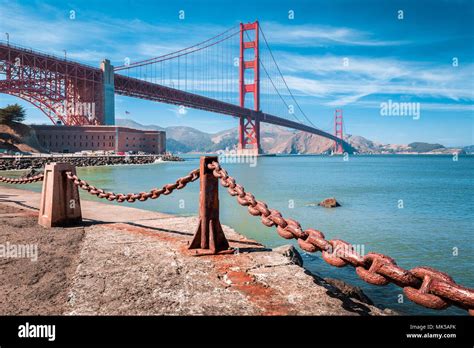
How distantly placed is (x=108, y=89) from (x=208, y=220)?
55782 mm

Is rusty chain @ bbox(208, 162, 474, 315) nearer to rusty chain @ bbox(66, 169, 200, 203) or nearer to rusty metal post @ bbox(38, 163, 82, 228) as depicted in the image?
rusty chain @ bbox(66, 169, 200, 203)

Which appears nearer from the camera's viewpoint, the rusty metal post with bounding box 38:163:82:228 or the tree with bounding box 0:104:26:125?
the rusty metal post with bounding box 38:163:82:228

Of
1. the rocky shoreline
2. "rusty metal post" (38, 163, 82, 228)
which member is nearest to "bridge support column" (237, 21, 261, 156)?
the rocky shoreline

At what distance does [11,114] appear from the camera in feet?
160

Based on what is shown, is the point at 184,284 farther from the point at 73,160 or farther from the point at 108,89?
the point at 108,89

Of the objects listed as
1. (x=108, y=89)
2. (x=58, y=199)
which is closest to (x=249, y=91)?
(x=108, y=89)

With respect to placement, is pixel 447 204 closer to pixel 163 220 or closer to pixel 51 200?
pixel 163 220

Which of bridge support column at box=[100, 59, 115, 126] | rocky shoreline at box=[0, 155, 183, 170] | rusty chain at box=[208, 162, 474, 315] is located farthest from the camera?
bridge support column at box=[100, 59, 115, 126]

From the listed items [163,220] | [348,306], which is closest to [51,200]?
[163,220]

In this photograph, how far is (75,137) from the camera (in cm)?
5522

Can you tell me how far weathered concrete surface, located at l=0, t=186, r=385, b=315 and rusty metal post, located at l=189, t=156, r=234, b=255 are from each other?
142 mm

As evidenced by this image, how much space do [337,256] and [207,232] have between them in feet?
5.48

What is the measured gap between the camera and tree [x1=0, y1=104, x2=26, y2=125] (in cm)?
4803

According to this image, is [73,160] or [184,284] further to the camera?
[73,160]
